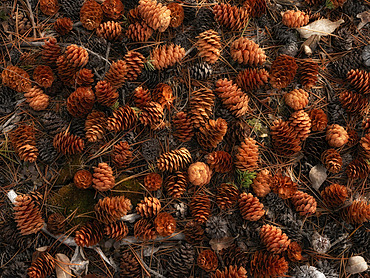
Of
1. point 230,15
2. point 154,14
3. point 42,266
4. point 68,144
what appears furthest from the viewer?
point 230,15

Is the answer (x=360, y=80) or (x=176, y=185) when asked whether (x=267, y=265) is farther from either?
(x=360, y=80)

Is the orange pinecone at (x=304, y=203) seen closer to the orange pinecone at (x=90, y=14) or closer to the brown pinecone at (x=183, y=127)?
the brown pinecone at (x=183, y=127)

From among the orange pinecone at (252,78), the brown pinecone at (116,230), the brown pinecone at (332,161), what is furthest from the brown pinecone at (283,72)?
the brown pinecone at (116,230)

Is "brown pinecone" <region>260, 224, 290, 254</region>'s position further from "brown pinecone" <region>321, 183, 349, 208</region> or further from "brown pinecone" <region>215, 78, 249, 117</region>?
"brown pinecone" <region>215, 78, 249, 117</region>

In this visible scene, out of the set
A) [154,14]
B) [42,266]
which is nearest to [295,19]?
[154,14]

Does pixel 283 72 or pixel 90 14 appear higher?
pixel 90 14

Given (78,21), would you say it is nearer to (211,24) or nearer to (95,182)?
(211,24)

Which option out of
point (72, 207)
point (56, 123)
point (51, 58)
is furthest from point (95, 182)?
point (51, 58)
